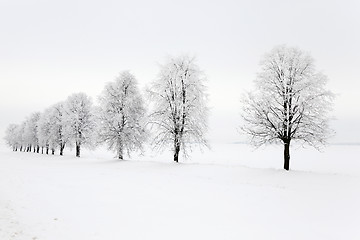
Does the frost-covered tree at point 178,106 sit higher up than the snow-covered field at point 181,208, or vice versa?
the frost-covered tree at point 178,106

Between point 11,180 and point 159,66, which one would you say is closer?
point 11,180

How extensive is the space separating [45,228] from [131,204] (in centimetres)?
424

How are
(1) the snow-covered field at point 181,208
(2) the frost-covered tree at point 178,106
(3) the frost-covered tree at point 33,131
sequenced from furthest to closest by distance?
(3) the frost-covered tree at point 33,131 → (2) the frost-covered tree at point 178,106 → (1) the snow-covered field at point 181,208

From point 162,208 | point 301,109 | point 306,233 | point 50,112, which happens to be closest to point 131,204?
point 162,208

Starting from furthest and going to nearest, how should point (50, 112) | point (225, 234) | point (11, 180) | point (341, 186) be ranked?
point (50, 112), point (11, 180), point (341, 186), point (225, 234)

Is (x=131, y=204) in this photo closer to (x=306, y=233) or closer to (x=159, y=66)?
(x=306, y=233)

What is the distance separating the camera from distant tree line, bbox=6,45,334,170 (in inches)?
867

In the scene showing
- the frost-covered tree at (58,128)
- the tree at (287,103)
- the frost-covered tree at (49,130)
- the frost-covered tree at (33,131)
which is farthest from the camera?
the frost-covered tree at (33,131)

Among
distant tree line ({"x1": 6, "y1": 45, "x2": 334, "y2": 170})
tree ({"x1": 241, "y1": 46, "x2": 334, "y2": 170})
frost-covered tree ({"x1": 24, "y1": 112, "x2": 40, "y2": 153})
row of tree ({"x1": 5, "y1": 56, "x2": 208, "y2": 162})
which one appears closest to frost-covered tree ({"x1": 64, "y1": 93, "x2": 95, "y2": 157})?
distant tree line ({"x1": 6, "y1": 45, "x2": 334, "y2": 170})

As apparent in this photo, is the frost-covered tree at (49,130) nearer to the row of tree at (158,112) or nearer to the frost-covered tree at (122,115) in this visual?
the row of tree at (158,112)

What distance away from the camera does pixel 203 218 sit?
37.2ft

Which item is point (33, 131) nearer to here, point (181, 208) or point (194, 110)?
point (194, 110)

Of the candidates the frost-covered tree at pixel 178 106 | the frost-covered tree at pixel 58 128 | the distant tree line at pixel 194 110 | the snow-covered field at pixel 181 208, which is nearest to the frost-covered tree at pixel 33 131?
the frost-covered tree at pixel 58 128

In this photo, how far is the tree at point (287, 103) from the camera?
71.5 feet
